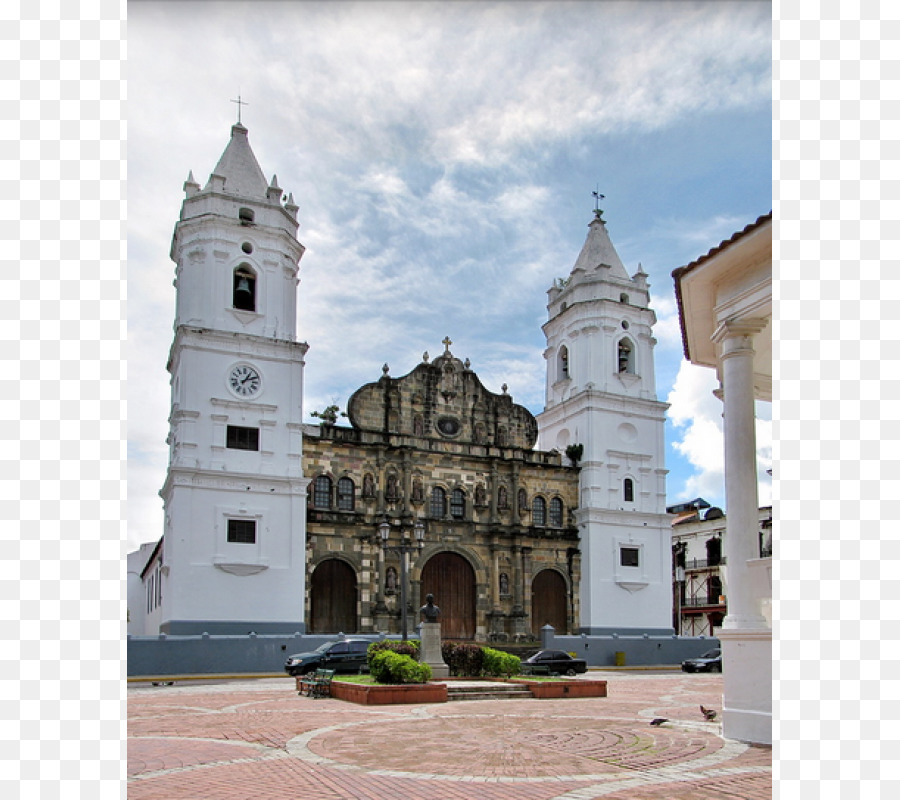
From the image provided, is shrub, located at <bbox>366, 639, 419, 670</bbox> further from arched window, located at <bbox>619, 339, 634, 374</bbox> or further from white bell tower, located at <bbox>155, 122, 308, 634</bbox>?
arched window, located at <bbox>619, 339, 634, 374</bbox>

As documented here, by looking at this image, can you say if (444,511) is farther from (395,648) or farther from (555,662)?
(395,648)

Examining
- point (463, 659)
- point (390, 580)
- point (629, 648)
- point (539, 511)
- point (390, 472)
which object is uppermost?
point (390, 472)

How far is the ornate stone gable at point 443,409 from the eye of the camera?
42.0 metres

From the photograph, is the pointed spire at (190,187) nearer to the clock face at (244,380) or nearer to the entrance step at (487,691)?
the clock face at (244,380)

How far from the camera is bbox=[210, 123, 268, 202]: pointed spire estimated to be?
39.0 meters

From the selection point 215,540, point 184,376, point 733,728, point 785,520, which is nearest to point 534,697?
point 733,728

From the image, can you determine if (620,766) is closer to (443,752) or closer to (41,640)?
(443,752)

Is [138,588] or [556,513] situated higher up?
[556,513]

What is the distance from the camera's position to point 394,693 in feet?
57.5

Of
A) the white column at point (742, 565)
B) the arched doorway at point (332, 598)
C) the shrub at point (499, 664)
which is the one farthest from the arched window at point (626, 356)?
the white column at point (742, 565)

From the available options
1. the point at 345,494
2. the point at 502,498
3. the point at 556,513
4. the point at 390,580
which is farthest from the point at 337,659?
the point at 556,513

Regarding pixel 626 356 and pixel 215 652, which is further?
pixel 626 356

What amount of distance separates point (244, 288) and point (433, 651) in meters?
22.4

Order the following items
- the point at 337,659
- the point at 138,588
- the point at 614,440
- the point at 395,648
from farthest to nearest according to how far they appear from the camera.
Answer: the point at 138,588 < the point at 614,440 < the point at 337,659 < the point at 395,648
